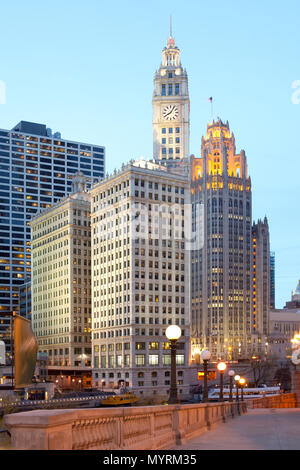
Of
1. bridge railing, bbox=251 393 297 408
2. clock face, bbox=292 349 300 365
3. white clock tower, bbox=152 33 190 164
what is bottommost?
bridge railing, bbox=251 393 297 408

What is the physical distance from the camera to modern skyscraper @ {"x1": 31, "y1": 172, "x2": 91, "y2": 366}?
538 feet

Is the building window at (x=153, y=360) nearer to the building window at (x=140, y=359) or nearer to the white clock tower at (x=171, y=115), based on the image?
the building window at (x=140, y=359)

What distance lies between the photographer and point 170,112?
18575cm

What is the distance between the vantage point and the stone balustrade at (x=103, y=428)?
10609mm

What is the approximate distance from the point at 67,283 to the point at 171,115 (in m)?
57.3

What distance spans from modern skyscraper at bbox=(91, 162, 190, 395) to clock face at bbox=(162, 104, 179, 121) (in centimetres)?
3297

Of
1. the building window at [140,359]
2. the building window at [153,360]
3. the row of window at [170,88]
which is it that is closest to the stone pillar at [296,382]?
the building window at [140,359]

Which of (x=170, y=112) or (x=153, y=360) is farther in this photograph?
(x=170, y=112)

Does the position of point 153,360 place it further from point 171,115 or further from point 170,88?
point 170,88

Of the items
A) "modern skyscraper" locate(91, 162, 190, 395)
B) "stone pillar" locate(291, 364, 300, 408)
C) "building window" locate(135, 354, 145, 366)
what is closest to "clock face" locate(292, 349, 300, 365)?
"stone pillar" locate(291, 364, 300, 408)

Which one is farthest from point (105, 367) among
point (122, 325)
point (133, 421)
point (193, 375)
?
point (133, 421)

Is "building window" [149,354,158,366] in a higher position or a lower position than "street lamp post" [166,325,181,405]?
lower

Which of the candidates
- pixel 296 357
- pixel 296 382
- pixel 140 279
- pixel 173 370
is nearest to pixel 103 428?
pixel 173 370

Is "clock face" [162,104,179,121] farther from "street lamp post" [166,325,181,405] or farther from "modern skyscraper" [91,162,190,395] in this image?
"street lamp post" [166,325,181,405]
